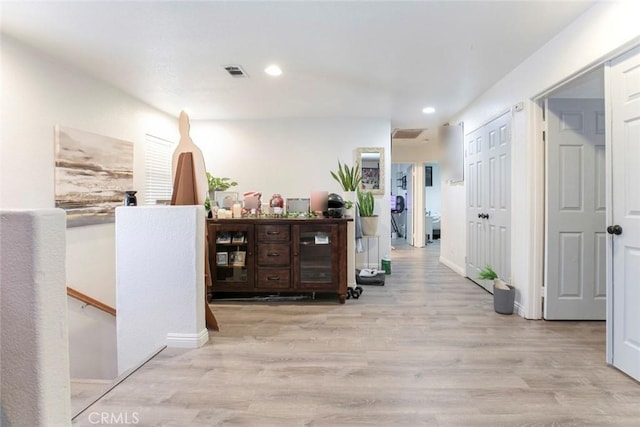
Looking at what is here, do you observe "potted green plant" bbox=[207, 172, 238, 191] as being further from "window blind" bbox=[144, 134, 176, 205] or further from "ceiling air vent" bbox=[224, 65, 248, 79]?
"ceiling air vent" bbox=[224, 65, 248, 79]

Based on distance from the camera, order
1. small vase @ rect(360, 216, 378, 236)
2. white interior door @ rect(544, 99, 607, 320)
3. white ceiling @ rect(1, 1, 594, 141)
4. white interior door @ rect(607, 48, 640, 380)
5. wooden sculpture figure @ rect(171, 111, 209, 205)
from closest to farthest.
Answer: white interior door @ rect(607, 48, 640, 380), white ceiling @ rect(1, 1, 594, 141), wooden sculpture figure @ rect(171, 111, 209, 205), white interior door @ rect(544, 99, 607, 320), small vase @ rect(360, 216, 378, 236)

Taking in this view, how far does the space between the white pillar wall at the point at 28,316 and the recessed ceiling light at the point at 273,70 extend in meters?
2.71

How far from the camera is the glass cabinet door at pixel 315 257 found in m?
3.75

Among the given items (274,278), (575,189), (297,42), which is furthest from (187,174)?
(575,189)

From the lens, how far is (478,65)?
323 cm

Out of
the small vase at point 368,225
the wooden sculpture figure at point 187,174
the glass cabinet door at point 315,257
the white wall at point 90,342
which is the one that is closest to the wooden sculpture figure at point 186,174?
the wooden sculpture figure at point 187,174

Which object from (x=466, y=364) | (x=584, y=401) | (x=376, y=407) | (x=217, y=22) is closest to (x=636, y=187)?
(x=584, y=401)

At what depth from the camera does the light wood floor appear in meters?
Answer: 1.76

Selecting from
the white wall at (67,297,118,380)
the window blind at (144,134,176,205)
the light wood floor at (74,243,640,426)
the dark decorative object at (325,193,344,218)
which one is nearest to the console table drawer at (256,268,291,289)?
the light wood floor at (74,243,640,426)

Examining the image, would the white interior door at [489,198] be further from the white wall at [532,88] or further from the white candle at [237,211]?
the white candle at [237,211]

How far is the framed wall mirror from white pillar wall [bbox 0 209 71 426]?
15.3ft

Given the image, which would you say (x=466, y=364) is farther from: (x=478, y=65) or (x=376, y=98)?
(x=376, y=98)

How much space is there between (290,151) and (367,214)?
5.24 feet

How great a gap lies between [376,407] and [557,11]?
284 centimetres
